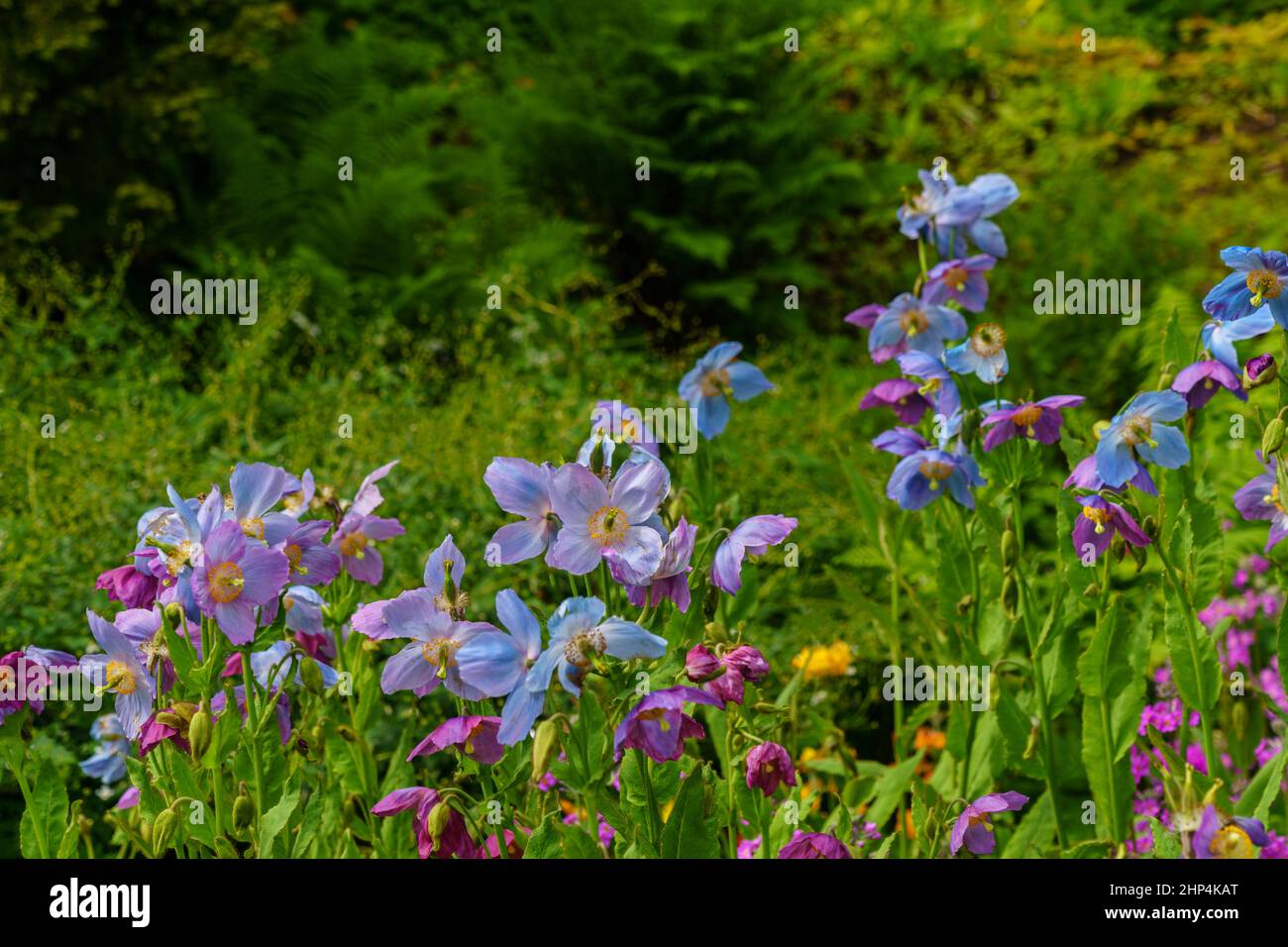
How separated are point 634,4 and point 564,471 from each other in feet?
14.6

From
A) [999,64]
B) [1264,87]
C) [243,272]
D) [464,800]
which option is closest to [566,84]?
[243,272]

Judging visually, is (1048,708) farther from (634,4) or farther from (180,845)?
(634,4)

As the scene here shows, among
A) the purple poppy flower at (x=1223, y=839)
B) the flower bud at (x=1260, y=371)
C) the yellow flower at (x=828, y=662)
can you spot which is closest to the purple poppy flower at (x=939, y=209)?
the flower bud at (x=1260, y=371)

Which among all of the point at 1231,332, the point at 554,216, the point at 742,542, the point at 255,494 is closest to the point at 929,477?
the point at 1231,332

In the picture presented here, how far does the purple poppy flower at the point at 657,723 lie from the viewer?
107 centimetres

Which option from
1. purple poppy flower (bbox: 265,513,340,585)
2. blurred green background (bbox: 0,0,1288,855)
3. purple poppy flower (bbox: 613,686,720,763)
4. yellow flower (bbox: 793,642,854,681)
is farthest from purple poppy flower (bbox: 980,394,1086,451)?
blurred green background (bbox: 0,0,1288,855)

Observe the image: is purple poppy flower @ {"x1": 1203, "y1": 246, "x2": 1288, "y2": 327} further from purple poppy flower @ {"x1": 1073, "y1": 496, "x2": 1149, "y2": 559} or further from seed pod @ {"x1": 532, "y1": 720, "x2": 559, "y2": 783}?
seed pod @ {"x1": 532, "y1": 720, "x2": 559, "y2": 783}

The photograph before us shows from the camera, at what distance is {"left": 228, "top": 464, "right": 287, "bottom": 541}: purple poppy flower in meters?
1.23

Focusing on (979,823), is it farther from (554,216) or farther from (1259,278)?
(554,216)

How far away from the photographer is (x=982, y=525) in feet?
5.64

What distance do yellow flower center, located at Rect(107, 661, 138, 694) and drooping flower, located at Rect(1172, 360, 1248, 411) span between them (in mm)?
1131

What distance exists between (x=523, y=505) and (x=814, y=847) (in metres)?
0.46

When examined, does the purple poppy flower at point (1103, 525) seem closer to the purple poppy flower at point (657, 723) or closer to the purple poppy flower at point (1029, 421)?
the purple poppy flower at point (1029, 421)

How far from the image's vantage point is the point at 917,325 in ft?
6.03
